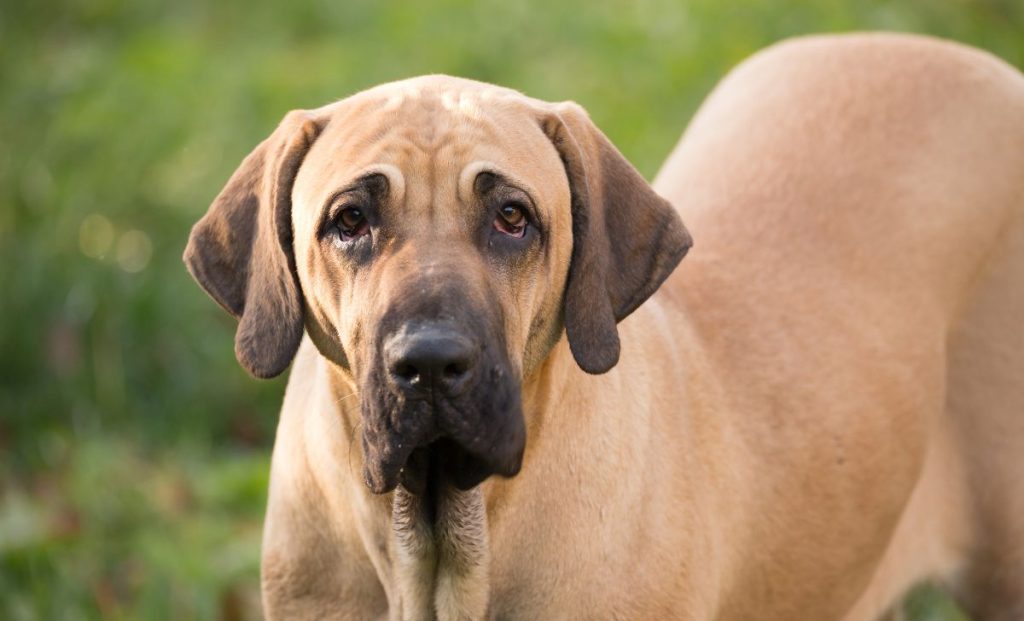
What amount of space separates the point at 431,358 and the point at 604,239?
70 centimetres

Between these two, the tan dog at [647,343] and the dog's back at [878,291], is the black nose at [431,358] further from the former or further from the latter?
the dog's back at [878,291]

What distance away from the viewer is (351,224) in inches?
142

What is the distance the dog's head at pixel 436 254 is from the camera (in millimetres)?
3379

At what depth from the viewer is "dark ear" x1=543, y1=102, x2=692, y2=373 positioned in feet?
12.2

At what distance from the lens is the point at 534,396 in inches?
149

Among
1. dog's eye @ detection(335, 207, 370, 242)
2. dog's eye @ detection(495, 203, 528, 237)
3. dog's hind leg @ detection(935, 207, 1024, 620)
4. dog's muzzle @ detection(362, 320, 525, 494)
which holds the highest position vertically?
dog's eye @ detection(495, 203, 528, 237)

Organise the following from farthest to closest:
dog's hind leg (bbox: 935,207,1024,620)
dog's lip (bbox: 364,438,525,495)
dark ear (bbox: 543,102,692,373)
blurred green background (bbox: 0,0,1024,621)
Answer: blurred green background (bbox: 0,0,1024,621)
dog's hind leg (bbox: 935,207,1024,620)
dark ear (bbox: 543,102,692,373)
dog's lip (bbox: 364,438,525,495)

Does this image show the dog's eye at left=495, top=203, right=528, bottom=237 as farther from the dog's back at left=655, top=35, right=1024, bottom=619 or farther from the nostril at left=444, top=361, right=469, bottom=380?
the dog's back at left=655, top=35, right=1024, bottom=619

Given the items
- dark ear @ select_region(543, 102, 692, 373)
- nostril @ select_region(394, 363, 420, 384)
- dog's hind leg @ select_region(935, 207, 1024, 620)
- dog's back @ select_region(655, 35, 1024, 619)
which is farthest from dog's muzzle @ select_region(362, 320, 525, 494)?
dog's hind leg @ select_region(935, 207, 1024, 620)

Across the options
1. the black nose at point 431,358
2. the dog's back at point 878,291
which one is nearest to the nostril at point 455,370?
the black nose at point 431,358

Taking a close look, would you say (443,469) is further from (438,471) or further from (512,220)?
(512,220)

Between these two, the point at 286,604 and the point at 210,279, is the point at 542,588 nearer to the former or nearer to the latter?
the point at 286,604

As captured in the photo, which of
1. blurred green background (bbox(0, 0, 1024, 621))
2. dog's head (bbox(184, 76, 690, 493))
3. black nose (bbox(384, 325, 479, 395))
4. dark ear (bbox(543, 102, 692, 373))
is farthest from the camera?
blurred green background (bbox(0, 0, 1024, 621))

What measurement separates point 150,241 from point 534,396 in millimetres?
4339
